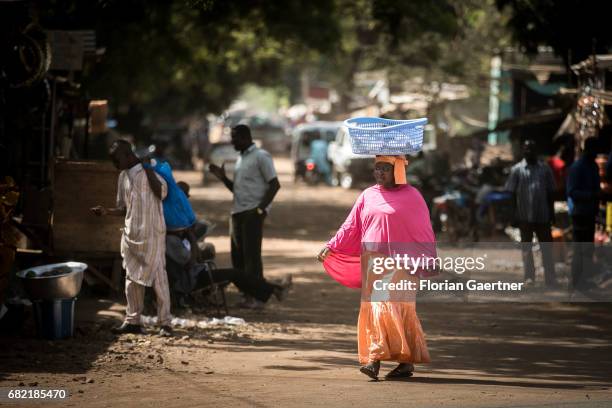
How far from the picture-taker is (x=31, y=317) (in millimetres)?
10961

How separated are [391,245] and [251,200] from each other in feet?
13.3

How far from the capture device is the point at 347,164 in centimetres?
3447

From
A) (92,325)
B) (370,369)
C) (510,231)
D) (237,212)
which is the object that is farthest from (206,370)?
(510,231)

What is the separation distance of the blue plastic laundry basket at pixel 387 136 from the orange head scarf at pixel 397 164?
0.05 m

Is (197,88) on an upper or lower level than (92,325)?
upper

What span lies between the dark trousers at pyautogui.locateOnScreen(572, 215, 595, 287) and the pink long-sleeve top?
5666 mm

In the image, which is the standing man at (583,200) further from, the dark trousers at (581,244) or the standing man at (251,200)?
the standing man at (251,200)

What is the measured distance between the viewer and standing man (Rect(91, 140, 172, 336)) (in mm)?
9977

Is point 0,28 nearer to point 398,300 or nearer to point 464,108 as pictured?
point 398,300

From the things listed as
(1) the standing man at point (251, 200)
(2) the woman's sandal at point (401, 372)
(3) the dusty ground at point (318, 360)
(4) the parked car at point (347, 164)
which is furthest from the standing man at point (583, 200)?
(4) the parked car at point (347, 164)

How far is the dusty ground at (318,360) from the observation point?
293 inches

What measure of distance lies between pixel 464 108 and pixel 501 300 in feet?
110

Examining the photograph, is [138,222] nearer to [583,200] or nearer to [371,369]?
[371,369]

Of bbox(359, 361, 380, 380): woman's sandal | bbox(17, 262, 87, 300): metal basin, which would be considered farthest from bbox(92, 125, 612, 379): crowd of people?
bbox(17, 262, 87, 300): metal basin
